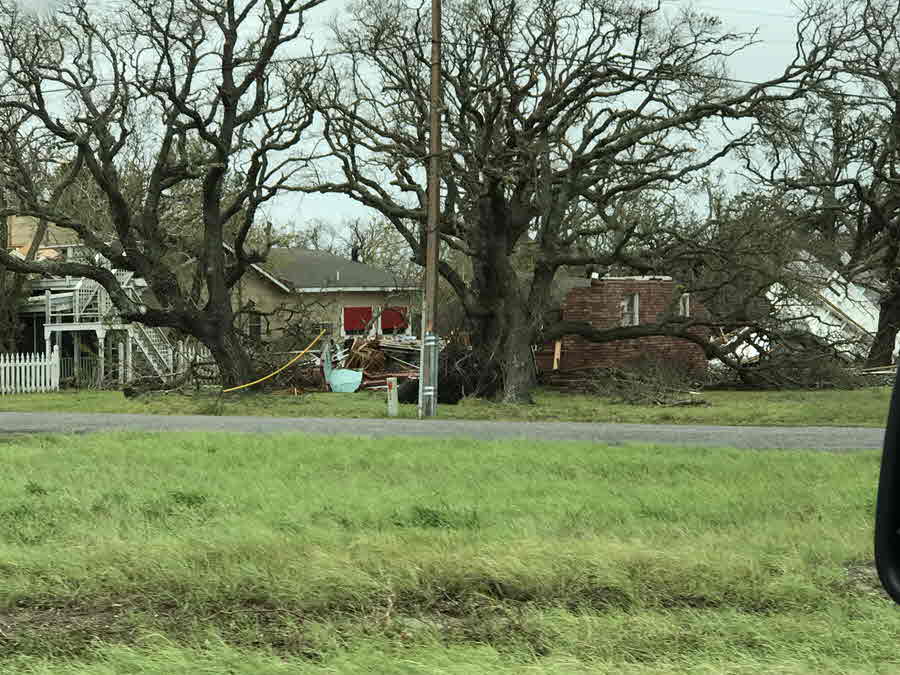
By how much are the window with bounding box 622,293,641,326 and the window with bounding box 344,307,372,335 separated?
13.4 metres

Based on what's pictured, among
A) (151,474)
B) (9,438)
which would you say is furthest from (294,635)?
(9,438)

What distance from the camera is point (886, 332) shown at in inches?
1565

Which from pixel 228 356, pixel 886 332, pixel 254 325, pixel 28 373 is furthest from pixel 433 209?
pixel 886 332

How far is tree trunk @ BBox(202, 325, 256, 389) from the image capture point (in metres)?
30.8

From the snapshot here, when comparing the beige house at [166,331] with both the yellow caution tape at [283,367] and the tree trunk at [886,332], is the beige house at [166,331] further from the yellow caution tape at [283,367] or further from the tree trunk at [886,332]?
the tree trunk at [886,332]

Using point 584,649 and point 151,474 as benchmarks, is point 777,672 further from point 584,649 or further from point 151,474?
point 151,474

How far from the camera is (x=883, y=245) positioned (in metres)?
39.2

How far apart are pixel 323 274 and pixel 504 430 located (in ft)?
Result: 105

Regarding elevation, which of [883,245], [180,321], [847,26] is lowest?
[180,321]

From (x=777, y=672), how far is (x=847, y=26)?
25.5 m

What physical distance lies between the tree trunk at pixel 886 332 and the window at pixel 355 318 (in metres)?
20.2

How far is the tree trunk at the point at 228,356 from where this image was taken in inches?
1213

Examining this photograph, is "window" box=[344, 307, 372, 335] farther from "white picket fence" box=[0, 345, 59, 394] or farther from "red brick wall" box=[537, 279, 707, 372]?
"white picket fence" box=[0, 345, 59, 394]

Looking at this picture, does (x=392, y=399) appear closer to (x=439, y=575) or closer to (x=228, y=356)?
(x=228, y=356)
